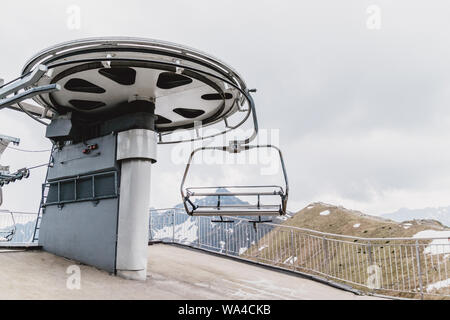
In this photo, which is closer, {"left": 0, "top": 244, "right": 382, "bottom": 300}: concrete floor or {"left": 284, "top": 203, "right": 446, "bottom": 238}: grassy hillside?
{"left": 0, "top": 244, "right": 382, "bottom": 300}: concrete floor

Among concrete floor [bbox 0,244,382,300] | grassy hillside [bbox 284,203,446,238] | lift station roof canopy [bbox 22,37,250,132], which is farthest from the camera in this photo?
grassy hillside [bbox 284,203,446,238]

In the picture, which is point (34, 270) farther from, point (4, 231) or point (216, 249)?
point (4, 231)

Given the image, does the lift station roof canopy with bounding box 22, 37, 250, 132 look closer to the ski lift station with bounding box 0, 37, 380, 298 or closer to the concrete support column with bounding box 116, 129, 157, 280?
the ski lift station with bounding box 0, 37, 380, 298

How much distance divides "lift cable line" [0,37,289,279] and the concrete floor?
0.61 m

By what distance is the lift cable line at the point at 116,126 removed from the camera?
6.23 m

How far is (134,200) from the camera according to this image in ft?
25.3

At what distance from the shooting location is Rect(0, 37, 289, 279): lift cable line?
20.4 feet

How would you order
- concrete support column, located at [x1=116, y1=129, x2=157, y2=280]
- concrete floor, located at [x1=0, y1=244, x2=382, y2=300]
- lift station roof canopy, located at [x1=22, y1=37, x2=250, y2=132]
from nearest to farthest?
1. concrete floor, located at [x1=0, y1=244, x2=382, y2=300]
2. lift station roof canopy, located at [x1=22, y1=37, x2=250, y2=132]
3. concrete support column, located at [x1=116, y1=129, x2=157, y2=280]

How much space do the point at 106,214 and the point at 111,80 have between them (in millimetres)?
3083

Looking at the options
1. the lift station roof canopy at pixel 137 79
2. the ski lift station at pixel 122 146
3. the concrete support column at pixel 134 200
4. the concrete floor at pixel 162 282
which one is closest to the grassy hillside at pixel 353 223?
the concrete floor at pixel 162 282

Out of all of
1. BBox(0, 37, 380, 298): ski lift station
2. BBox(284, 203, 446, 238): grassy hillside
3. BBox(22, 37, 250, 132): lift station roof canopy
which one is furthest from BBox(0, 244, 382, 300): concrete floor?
BBox(284, 203, 446, 238): grassy hillside

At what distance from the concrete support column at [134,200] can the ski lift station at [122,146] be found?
0.02 meters

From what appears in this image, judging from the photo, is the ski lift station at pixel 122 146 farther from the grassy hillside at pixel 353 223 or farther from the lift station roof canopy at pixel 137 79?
the grassy hillside at pixel 353 223

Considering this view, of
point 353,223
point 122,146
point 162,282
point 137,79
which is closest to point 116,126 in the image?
point 122,146
